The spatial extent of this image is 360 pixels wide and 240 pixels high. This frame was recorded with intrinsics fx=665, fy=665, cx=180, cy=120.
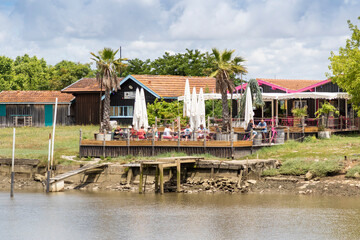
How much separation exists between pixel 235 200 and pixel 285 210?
296cm

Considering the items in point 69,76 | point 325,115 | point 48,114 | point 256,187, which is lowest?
point 256,187

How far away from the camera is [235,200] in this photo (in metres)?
28.4

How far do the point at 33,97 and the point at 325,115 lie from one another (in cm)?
2842

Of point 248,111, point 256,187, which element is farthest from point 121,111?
point 256,187

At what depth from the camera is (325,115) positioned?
42.2 metres

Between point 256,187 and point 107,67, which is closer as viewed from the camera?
point 256,187

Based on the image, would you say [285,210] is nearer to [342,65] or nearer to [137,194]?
[137,194]

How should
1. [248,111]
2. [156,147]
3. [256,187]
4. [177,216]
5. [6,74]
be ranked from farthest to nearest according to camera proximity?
[6,74], [248,111], [156,147], [256,187], [177,216]

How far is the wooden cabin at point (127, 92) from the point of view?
51656 mm

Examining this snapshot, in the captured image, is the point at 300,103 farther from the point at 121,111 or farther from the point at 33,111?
the point at 33,111

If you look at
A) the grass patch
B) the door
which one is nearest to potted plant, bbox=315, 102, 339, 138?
the grass patch

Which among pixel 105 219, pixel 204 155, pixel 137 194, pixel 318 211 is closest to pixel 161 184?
pixel 137 194

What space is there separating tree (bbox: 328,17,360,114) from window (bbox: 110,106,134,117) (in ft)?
58.9

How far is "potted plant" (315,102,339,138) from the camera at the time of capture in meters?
38.7
